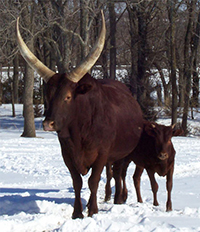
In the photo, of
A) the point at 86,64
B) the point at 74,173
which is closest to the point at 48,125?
the point at 86,64

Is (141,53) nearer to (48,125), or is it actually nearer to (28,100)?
(28,100)

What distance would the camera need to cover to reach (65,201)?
23.1 ft

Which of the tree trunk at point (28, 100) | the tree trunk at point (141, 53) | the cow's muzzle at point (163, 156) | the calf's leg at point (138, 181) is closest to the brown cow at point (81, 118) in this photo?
the cow's muzzle at point (163, 156)

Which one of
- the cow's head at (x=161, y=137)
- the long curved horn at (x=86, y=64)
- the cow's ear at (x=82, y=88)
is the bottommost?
the cow's head at (x=161, y=137)

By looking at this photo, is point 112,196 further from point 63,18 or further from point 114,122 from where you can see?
point 63,18

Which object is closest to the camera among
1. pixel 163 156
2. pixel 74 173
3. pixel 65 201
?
pixel 74 173

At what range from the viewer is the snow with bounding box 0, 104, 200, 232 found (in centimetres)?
512

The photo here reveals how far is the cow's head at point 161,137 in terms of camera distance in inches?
275

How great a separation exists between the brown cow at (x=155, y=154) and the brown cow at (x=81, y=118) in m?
0.89

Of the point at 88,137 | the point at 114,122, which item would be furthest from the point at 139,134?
the point at 88,137

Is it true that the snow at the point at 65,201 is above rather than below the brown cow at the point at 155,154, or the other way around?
below

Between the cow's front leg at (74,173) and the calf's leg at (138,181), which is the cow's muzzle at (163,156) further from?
the cow's front leg at (74,173)

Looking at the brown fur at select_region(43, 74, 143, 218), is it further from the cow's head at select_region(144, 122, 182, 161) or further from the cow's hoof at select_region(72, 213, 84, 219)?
the cow's head at select_region(144, 122, 182, 161)

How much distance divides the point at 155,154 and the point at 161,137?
0.96 feet
